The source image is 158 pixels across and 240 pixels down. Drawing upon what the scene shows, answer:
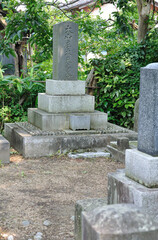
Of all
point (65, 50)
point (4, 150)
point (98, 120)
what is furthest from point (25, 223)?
point (65, 50)

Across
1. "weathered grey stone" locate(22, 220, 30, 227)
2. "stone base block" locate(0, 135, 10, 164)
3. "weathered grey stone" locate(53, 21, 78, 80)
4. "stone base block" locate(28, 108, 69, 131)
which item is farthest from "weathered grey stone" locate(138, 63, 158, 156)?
"weathered grey stone" locate(53, 21, 78, 80)

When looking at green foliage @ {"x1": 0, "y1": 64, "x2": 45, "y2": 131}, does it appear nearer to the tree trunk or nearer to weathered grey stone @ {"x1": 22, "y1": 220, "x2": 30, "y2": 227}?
the tree trunk

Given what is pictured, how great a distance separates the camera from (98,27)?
11.6m

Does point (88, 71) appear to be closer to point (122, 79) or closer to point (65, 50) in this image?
point (122, 79)

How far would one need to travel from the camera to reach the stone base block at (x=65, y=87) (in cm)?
672

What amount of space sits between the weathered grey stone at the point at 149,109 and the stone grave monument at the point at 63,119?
339 centimetres

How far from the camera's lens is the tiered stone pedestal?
21.3 ft

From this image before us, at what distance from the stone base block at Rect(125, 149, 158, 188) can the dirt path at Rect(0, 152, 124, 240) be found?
2.95 feet

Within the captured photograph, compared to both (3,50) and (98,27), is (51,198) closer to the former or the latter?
(3,50)

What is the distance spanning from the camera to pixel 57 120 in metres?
6.50

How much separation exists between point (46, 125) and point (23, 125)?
0.83m

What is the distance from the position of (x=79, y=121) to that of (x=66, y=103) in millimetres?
488

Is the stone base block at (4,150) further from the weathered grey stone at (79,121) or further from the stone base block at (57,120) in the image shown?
the weathered grey stone at (79,121)

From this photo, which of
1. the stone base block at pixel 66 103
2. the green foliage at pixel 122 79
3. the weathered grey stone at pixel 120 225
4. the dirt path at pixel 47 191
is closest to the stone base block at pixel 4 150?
the dirt path at pixel 47 191
